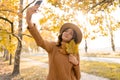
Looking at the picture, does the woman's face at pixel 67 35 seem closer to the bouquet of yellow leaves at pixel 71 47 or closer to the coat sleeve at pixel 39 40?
the bouquet of yellow leaves at pixel 71 47

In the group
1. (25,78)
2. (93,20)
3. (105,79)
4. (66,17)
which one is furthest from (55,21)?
(25,78)

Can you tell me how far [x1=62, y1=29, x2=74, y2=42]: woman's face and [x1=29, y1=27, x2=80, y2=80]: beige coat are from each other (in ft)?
0.49

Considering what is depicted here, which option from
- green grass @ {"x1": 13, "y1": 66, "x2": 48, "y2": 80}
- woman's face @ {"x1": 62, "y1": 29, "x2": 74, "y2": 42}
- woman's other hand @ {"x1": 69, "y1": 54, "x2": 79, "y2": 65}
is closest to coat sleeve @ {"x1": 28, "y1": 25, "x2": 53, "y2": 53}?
woman's face @ {"x1": 62, "y1": 29, "x2": 74, "y2": 42}

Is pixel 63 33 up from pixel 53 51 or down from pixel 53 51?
up

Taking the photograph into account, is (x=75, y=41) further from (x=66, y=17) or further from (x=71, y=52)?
(x=66, y=17)

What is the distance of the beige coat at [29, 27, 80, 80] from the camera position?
416cm

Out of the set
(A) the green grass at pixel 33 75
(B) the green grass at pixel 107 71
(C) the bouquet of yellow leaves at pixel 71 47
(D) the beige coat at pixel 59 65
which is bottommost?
(A) the green grass at pixel 33 75

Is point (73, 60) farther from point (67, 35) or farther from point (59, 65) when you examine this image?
point (67, 35)

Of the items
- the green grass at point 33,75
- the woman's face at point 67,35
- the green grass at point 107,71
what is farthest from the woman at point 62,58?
the green grass at point 33,75

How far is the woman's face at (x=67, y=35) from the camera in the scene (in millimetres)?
4273

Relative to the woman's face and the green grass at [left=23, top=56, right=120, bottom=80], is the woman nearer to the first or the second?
the woman's face

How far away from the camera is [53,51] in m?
4.27

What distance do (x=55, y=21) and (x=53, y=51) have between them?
36.3 feet

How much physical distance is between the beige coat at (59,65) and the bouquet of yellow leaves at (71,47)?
81 millimetres
